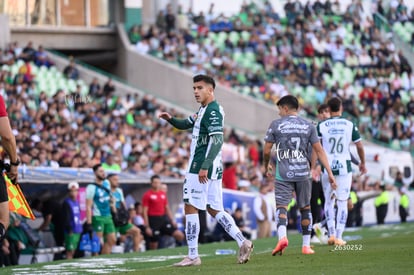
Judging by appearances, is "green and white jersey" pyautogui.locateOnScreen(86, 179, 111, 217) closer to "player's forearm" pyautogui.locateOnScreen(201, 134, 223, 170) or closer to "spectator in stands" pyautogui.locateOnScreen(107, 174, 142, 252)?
"spectator in stands" pyautogui.locateOnScreen(107, 174, 142, 252)

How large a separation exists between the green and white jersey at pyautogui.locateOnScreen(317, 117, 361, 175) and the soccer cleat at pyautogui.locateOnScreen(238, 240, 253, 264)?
399cm

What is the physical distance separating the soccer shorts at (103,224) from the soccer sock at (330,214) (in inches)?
208

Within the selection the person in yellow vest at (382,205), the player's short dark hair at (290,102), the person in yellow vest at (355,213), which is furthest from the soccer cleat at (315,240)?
the person in yellow vest at (382,205)

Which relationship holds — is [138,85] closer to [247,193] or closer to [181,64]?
[181,64]

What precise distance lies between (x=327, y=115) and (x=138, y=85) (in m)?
24.0

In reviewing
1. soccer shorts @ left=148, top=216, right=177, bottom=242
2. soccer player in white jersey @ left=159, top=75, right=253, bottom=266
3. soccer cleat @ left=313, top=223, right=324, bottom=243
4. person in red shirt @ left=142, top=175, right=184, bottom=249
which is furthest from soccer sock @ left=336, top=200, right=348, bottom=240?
soccer shorts @ left=148, top=216, right=177, bottom=242

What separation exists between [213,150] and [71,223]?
28.5 feet

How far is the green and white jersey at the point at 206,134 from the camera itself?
14.8 metres

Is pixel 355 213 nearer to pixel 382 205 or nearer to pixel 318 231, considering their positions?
pixel 382 205

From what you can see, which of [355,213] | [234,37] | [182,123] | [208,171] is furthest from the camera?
[234,37]

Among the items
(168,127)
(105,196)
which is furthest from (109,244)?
(168,127)

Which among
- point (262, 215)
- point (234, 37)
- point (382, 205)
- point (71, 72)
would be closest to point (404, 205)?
point (382, 205)

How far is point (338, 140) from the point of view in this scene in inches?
734

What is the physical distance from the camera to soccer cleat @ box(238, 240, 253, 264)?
14.8 meters
